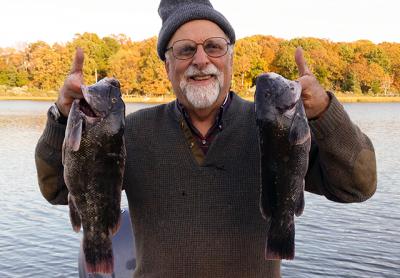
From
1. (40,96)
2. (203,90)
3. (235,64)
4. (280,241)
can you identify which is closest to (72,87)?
(203,90)

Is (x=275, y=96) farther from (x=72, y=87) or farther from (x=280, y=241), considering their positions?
(x=72, y=87)

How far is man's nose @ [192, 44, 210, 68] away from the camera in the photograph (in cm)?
360

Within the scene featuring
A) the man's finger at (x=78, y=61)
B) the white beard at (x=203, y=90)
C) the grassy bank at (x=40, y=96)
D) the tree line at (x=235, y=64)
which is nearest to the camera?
the man's finger at (x=78, y=61)

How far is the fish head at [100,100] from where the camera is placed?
304 centimetres

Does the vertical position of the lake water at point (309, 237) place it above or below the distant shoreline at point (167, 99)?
above

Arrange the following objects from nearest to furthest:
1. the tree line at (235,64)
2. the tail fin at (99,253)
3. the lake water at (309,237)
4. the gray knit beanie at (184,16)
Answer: the tail fin at (99,253) < the gray knit beanie at (184,16) < the lake water at (309,237) < the tree line at (235,64)

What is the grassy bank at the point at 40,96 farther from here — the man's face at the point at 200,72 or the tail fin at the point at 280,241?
the tail fin at the point at 280,241

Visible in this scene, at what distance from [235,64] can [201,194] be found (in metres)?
66.7

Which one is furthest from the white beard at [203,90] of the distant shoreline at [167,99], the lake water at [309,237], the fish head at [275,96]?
the distant shoreline at [167,99]

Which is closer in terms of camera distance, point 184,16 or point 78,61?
point 78,61

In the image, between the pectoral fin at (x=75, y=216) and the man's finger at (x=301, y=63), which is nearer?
the man's finger at (x=301, y=63)

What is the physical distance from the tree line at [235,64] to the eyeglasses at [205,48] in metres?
64.4

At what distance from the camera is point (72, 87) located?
3.02 m

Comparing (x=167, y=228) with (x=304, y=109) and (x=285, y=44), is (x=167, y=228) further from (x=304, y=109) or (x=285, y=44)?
(x=285, y=44)
